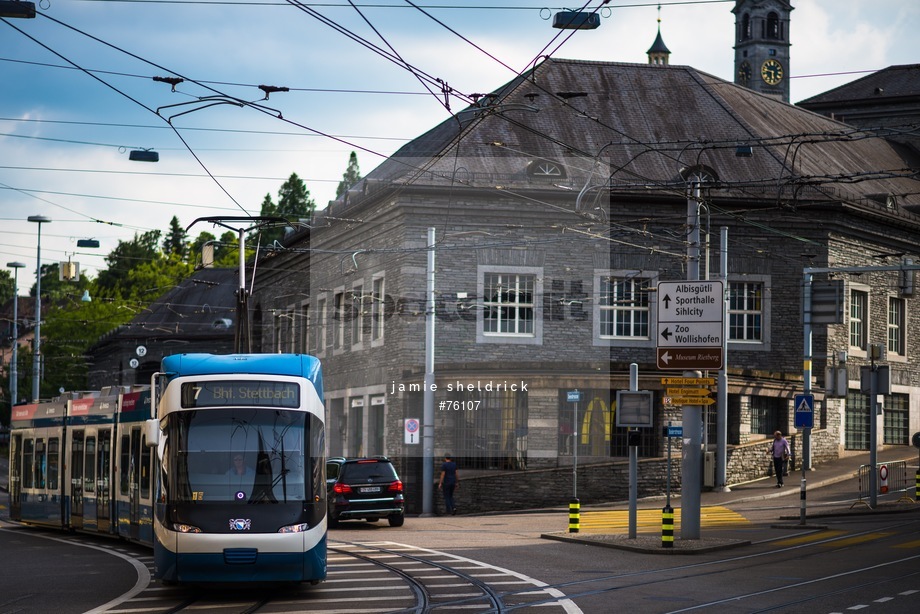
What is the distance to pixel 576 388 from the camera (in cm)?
4150

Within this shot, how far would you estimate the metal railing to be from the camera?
118 feet

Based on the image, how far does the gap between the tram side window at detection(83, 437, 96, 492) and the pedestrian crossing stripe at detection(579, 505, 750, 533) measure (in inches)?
386

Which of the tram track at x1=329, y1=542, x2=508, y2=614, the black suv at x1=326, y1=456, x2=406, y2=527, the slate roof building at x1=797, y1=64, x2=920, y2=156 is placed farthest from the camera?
the slate roof building at x1=797, y1=64, x2=920, y2=156


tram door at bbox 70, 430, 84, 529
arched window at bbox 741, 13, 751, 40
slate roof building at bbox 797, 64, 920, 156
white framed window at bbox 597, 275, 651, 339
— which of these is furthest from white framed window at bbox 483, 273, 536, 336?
arched window at bbox 741, 13, 751, 40

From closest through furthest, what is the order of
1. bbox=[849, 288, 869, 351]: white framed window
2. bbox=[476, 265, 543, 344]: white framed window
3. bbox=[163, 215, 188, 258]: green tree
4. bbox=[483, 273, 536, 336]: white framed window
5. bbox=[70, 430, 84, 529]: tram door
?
bbox=[70, 430, 84, 529]: tram door
bbox=[476, 265, 543, 344]: white framed window
bbox=[483, 273, 536, 336]: white framed window
bbox=[849, 288, 869, 351]: white framed window
bbox=[163, 215, 188, 258]: green tree

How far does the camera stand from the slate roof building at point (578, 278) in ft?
137

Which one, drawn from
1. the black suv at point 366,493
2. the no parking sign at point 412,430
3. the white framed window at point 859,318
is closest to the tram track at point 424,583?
the black suv at point 366,493

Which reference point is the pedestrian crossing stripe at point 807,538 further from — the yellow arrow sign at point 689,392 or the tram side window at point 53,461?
the tram side window at point 53,461

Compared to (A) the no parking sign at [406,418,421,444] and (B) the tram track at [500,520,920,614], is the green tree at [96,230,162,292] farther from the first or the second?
(B) the tram track at [500,520,920,614]

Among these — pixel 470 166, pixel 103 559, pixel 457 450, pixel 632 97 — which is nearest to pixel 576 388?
pixel 457 450

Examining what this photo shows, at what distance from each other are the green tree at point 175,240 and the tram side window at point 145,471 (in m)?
102

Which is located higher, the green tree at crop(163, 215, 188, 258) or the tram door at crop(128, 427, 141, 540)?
the green tree at crop(163, 215, 188, 258)

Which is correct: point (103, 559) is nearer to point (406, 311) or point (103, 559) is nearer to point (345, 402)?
point (406, 311)

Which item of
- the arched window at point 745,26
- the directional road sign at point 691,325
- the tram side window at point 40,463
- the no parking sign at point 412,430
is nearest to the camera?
the directional road sign at point 691,325
